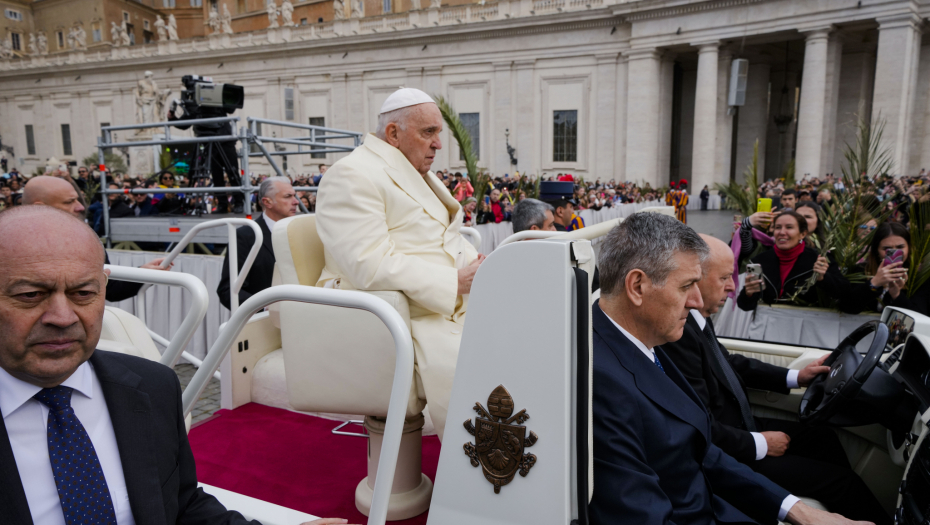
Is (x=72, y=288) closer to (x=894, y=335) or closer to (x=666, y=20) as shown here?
(x=894, y=335)

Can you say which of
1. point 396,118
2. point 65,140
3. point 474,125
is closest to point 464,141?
point 396,118

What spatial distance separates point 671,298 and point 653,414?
0.40m

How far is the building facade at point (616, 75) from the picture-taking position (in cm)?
2594

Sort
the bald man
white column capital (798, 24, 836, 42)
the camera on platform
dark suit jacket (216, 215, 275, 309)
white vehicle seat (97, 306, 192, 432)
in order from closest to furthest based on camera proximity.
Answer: white vehicle seat (97, 306, 192, 432) → the bald man → dark suit jacket (216, 215, 275, 309) → the camera on platform → white column capital (798, 24, 836, 42)

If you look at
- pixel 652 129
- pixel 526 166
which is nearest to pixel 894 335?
pixel 652 129

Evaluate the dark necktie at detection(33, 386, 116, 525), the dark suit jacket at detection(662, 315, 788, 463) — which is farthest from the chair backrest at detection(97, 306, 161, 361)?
the dark suit jacket at detection(662, 315, 788, 463)

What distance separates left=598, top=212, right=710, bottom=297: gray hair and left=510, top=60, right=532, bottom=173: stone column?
102 ft

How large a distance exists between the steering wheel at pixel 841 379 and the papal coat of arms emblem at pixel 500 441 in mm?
1689

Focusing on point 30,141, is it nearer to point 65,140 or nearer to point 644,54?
point 65,140

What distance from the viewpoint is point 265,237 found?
5043mm

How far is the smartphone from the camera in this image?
4199 mm

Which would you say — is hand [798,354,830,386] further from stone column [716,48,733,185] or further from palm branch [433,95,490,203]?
stone column [716,48,733,185]

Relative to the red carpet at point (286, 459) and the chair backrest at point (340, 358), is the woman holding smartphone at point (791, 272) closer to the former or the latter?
the red carpet at point (286, 459)

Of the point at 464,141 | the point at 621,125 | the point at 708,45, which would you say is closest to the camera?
the point at 464,141
